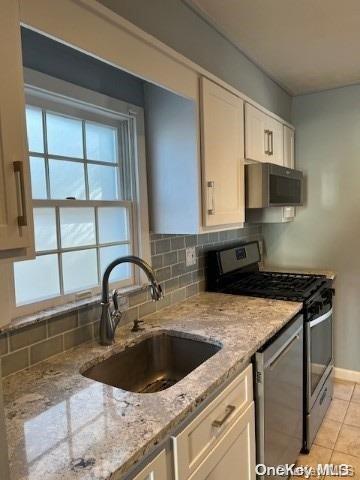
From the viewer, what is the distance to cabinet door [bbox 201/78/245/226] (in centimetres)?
180

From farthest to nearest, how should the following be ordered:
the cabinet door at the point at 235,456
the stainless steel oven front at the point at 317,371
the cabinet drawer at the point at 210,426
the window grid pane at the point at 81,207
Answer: the stainless steel oven front at the point at 317,371
the window grid pane at the point at 81,207
the cabinet door at the point at 235,456
the cabinet drawer at the point at 210,426

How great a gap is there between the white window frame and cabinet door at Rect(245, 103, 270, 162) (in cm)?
72

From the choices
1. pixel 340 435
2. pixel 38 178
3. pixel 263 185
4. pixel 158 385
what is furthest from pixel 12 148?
pixel 340 435

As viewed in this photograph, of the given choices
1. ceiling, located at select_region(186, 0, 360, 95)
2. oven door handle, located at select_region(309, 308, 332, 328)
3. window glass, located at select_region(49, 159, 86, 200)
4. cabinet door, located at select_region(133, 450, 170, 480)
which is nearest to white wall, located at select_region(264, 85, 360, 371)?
ceiling, located at select_region(186, 0, 360, 95)

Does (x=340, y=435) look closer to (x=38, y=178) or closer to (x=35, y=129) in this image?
(x=38, y=178)

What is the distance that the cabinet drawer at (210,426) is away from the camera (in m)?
1.05

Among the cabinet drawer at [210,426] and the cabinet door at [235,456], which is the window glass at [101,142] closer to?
the cabinet drawer at [210,426]

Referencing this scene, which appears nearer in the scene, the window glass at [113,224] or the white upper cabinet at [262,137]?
the window glass at [113,224]

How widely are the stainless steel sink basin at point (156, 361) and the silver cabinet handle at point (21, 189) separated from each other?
0.85 meters

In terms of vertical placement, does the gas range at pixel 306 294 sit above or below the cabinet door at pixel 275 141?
below

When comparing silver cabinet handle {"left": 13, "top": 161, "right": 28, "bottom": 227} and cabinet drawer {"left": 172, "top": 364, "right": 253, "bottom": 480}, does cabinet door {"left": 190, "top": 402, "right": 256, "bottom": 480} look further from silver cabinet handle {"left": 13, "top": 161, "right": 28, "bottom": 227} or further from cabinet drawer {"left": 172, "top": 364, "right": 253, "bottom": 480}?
silver cabinet handle {"left": 13, "top": 161, "right": 28, "bottom": 227}

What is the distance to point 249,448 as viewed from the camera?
1.51 metres

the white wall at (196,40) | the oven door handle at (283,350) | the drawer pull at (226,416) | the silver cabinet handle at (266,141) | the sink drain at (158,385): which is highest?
the white wall at (196,40)

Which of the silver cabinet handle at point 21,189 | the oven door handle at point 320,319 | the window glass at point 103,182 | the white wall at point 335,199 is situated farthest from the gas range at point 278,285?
the silver cabinet handle at point 21,189
